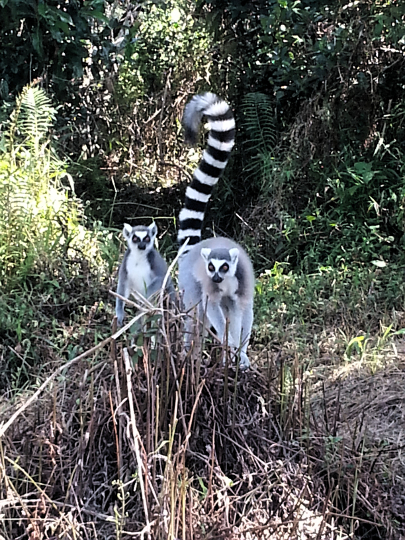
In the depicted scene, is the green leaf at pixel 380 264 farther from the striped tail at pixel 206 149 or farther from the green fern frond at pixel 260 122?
the green fern frond at pixel 260 122

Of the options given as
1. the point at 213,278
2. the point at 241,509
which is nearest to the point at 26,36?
the point at 213,278

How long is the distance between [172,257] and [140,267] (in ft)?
5.30

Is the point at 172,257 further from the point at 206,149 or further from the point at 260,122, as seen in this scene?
the point at 260,122

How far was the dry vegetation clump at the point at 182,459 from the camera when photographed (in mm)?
2592

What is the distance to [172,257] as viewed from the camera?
247 inches

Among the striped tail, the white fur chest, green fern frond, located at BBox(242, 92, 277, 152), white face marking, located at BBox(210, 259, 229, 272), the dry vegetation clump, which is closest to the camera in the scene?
the dry vegetation clump

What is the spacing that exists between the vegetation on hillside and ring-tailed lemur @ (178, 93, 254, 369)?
0.37 meters

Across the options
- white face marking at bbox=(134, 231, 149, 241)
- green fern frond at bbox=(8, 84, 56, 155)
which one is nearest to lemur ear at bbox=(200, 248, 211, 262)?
white face marking at bbox=(134, 231, 149, 241)

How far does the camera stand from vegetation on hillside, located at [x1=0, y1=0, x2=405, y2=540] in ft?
8.98

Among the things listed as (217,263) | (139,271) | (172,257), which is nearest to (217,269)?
(217,263)

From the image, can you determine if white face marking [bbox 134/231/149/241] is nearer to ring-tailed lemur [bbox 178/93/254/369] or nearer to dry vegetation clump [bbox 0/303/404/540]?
ring-tailed lemur [bbox 178/93/254/369]

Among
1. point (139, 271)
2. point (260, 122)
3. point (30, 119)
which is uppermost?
point (30, 119)

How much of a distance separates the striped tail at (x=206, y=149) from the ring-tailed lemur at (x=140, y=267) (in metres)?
0.30

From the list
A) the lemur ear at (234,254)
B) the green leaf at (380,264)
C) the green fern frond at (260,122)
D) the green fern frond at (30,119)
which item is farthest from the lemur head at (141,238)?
the green fern frond at (260,122)
